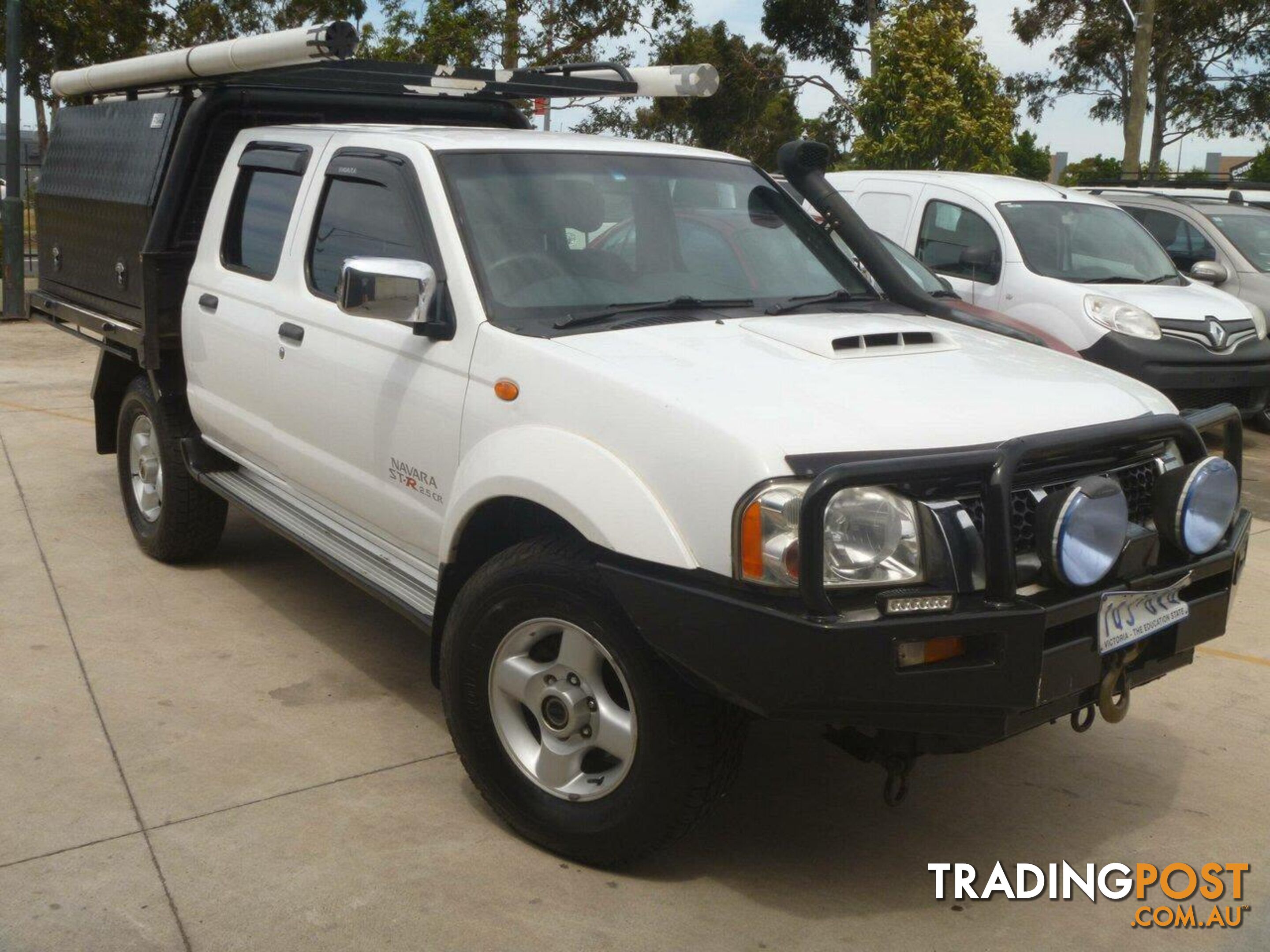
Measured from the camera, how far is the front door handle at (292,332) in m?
4.84

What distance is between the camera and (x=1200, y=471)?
3498mm

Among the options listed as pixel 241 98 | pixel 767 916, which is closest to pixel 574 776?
pixel 767 916

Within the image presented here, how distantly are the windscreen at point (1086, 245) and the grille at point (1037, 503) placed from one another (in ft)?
21.5

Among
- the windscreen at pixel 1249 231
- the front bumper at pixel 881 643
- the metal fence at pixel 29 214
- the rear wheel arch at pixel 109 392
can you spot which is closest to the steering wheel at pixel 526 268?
the front bumper at pixel 881 643

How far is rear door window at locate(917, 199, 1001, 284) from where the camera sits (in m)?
10.1

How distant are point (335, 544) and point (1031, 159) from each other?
66.2 meters

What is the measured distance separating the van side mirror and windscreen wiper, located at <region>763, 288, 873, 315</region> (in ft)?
3.35

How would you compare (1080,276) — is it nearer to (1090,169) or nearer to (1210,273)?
(1210,273)

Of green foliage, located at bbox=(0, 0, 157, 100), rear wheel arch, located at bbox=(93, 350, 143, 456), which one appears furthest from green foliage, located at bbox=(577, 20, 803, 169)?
rear wheel arch, located at bbox=(93, 350, 143, 456)

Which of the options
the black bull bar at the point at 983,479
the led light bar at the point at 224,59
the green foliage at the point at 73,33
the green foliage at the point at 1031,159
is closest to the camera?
the black bull bar at the point at 983,479

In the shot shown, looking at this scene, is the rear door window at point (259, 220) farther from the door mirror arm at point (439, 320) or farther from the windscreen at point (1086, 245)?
the windscreen at point (1086, 245)

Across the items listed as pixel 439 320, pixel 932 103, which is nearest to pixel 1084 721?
pixel 439 320

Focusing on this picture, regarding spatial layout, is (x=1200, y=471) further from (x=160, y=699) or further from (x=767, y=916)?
(x=160, y=699)

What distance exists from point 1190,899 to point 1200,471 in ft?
3.68
